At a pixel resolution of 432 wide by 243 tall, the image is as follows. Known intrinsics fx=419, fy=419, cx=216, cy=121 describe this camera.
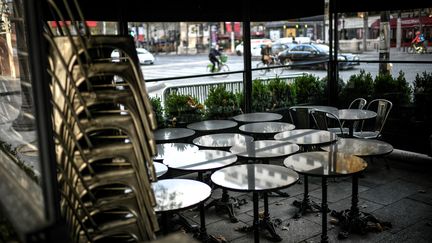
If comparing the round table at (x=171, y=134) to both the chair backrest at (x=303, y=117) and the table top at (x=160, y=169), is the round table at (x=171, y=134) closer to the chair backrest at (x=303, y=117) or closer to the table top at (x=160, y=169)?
the table top at (x=160, y=169)

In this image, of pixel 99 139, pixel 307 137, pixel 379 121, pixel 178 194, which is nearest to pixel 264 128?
pixel 307 137

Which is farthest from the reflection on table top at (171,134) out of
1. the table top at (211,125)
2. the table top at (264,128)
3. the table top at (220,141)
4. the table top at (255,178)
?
the table top at (255,178)

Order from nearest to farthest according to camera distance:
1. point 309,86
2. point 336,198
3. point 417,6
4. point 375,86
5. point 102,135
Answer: point 102,135 → point 336,198 → point 417,6 → point 375,86 → point 309,86

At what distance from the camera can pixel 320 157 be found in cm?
419

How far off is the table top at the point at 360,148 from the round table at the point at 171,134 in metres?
1.85

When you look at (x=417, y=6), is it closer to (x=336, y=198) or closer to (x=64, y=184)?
(x=336, y=198)

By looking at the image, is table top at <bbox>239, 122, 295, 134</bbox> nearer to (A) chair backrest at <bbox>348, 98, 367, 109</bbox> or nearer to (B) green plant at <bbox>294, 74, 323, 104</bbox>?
(A) chair backrest at <bbox>348, 98, 367, 109</bbox>

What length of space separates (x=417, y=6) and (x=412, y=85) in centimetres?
127

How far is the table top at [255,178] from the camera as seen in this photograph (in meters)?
3.44

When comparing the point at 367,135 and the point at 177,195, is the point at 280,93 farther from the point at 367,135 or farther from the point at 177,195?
the point at 177,195

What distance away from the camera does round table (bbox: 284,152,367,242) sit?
3685mm

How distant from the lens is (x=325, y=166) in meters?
3.88

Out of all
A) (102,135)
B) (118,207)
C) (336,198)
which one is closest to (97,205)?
(118,207)

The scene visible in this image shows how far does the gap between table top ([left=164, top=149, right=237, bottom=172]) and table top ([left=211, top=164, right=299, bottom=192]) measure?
0.22 meters
